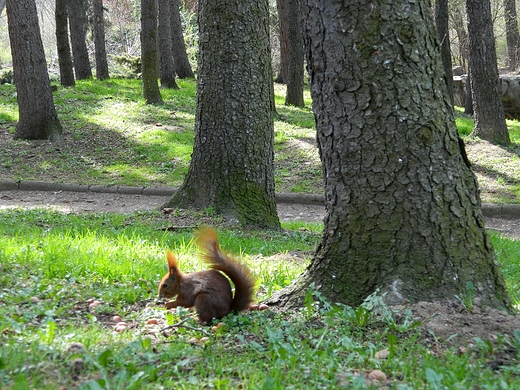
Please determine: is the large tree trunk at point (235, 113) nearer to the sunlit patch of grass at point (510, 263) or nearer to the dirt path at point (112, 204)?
the sunlit patch of grass at point (510, 263)

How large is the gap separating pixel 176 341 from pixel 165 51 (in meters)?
19.6

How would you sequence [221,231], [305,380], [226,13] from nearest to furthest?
[305,380] < [221,231] < [226,13]

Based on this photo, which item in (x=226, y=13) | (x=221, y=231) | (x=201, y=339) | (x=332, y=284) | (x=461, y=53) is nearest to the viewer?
(x=201, y=339)

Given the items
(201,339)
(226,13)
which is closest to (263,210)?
(226,13)

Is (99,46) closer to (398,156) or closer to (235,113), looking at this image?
(235,113)

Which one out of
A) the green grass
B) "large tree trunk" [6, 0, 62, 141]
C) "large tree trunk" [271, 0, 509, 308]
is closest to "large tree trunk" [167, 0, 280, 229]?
the green grass

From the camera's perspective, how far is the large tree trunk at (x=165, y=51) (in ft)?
72.1

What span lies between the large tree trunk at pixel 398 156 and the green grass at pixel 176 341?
0.35m

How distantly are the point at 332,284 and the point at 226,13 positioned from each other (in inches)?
194

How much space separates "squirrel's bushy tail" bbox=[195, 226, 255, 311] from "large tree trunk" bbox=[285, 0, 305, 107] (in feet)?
51.0

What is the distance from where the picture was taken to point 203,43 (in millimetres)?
8234

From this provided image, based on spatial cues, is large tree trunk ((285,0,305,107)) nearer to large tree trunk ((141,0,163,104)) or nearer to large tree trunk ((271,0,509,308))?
large tree trunk ((141,0,163,104))

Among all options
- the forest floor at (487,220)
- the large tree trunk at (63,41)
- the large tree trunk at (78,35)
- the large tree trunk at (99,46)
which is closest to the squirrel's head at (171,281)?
the forest floor at (487,220)

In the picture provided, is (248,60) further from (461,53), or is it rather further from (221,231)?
(461,53)
